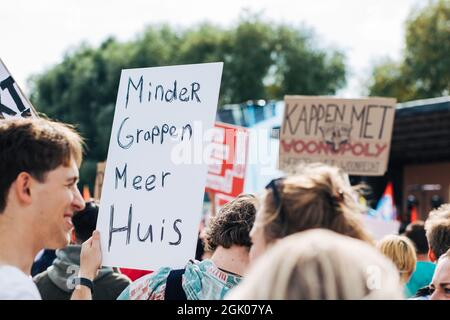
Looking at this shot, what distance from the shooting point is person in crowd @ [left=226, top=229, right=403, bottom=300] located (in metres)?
1.69

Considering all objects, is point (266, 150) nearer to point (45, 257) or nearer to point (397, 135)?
point (45, 257)

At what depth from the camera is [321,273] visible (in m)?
1.69

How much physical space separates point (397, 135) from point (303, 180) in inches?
759

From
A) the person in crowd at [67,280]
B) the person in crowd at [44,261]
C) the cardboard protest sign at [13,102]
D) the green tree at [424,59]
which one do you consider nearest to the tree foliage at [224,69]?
the green tree at [424,59]

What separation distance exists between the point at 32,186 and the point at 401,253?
2.39 metres

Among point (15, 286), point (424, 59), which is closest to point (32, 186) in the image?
point (15, 286)

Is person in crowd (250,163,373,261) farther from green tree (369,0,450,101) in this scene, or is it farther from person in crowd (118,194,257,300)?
green tree (369,0,450,101)

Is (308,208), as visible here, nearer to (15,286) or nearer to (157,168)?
(15,286)

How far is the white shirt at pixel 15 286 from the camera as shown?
7.06ft

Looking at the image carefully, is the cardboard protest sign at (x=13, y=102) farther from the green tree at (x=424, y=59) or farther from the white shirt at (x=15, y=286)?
the green tree at (x=424, y=59)

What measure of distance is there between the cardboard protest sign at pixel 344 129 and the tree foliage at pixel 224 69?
31106 mm

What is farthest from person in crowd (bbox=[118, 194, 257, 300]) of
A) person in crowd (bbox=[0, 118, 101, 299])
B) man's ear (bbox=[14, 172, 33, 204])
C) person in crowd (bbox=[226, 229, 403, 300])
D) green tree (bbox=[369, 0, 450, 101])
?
green tree (bbox=[369, 0, 450, 101])

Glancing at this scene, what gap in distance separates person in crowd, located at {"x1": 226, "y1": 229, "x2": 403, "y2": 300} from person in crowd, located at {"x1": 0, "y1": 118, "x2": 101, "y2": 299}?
2.86 ft

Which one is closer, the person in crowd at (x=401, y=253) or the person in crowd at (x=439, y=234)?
the person in crowd at (x=439, y=234)
